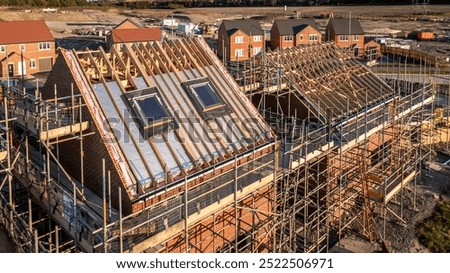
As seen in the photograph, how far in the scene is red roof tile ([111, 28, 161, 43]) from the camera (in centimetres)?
4678

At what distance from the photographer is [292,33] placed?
178ft

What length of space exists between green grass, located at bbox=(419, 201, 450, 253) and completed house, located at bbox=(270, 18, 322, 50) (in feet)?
118

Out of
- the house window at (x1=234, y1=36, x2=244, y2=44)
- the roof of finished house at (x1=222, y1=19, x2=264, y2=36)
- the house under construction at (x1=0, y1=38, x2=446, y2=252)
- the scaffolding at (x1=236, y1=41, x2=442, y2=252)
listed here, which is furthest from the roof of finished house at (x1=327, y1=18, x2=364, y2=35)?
the house under construction at (x1=0, y1=38, x2=446, y2=252)

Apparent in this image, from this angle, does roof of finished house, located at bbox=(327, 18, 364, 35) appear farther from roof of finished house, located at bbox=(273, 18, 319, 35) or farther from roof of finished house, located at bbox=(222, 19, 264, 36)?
roof of finished house, located at bbox=(222, 19, 264, 36)

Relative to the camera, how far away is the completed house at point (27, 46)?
40.2m

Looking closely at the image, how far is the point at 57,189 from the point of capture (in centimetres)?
1180

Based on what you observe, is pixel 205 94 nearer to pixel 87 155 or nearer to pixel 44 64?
A: pixel 87 155

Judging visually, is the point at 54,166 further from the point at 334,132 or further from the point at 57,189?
the point at 334,132

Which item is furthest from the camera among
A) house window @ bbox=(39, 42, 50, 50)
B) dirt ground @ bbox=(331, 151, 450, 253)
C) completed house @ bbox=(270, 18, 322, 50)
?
completed house @ bbox=(270, 18, 322, 50)

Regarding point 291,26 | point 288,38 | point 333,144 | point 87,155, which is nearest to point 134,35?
point 288,38

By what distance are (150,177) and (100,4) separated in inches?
4528

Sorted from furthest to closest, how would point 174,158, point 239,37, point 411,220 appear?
point 239,37 → point 411,220 → point 174,158

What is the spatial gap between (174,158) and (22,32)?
34.6 meters
